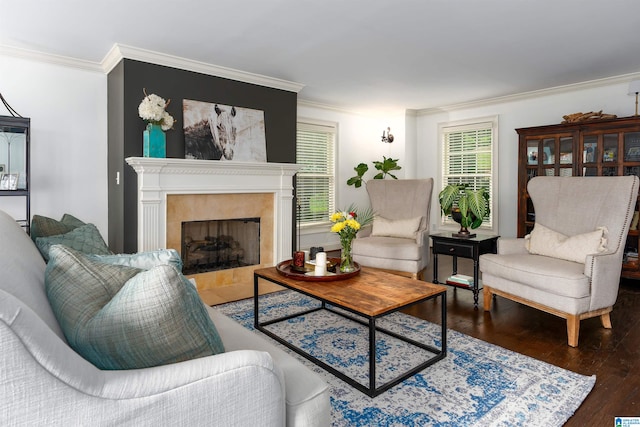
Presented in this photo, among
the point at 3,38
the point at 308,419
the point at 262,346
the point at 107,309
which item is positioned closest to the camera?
the point at 107,309

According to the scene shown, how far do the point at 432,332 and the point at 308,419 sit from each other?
1918 millimetres

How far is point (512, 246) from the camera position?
11.1 ft

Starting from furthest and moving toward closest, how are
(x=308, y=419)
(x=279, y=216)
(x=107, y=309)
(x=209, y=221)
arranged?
(x=279, y=216)
(x=209, y=221)
(x=308, y=419)
(x=107, y=309)

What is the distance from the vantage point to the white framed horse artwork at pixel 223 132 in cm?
388

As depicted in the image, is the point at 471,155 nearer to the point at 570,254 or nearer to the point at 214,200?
the point at 570,254

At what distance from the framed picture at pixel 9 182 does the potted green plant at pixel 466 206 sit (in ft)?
13.1

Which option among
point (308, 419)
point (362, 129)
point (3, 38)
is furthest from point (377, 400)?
point (362, 129)

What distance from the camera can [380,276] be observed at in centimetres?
267

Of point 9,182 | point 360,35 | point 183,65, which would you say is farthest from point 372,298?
point 9,182

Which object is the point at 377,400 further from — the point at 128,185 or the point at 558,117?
the point at 558,117

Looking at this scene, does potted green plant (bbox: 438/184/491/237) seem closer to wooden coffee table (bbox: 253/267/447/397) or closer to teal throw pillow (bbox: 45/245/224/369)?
wooden coffee table (bbox: 253/267/447/397)

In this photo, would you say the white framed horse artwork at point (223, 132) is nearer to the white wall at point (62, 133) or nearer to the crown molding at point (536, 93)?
the white wall at point (62, 133)

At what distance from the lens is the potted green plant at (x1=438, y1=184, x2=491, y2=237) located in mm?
3770

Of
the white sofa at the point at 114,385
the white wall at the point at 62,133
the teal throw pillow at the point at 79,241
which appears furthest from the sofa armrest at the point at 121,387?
the white wall at the point at 62,133
